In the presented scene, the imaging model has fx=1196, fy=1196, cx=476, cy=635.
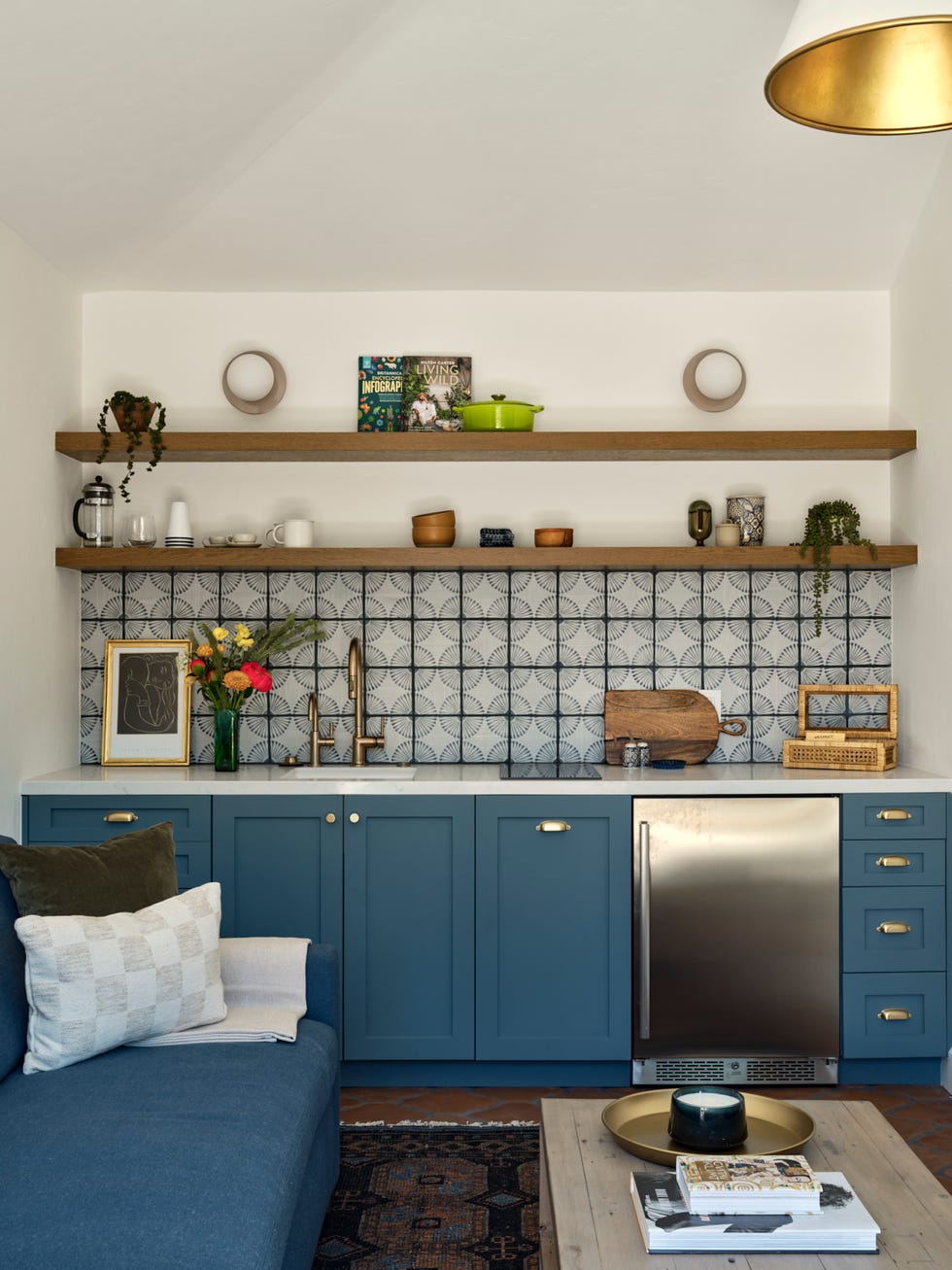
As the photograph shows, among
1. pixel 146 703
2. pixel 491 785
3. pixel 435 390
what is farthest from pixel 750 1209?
pixel 435 390

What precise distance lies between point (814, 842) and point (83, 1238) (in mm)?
2493

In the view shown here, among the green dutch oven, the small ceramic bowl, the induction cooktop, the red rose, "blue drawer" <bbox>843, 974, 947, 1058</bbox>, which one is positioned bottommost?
"blue drawer" <bbox>843, 974, 947, 1058</bbox>

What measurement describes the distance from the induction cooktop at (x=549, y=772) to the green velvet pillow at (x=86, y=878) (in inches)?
50.6

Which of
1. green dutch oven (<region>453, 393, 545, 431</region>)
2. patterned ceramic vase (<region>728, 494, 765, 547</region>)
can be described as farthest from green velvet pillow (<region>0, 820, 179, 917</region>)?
patterned ceramic vase (<region>728, 494, 765, 547</region>)

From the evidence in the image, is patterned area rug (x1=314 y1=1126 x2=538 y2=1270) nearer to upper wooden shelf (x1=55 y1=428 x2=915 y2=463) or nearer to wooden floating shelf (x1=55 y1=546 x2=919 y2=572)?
wooden floating shelf (x1=55 y1=546 x2=919 y2=572)

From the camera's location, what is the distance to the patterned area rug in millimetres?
2605

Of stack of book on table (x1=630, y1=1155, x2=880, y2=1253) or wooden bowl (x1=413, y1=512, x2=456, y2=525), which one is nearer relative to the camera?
stack of book on table (x1=630, y1=1155, x2=880, y2=1253)

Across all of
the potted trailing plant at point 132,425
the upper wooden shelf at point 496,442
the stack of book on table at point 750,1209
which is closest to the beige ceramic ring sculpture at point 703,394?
the upper wooden shelf at point 496,442

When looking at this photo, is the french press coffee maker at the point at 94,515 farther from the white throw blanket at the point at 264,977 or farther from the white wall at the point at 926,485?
the white wall at the point at 926,485

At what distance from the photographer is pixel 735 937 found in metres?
3.59

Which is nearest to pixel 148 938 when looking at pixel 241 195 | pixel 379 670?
pixel 379 670

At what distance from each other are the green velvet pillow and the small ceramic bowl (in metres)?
1.76

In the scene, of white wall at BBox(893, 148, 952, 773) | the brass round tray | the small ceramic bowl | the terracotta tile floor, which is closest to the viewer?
the brass round tray

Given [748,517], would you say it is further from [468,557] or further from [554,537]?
[468,557]
